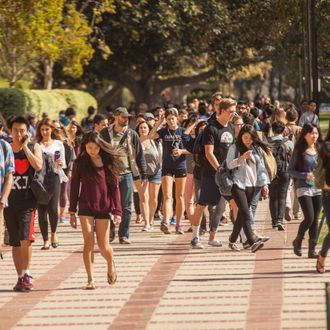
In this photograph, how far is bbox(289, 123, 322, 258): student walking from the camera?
45.6ft

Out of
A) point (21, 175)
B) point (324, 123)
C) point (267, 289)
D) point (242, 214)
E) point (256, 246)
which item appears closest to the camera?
Answer: point (267, 289)

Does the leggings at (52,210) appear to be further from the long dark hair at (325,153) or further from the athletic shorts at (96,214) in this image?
the long dark hair at (325,153)

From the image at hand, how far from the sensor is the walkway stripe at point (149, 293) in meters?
10.4

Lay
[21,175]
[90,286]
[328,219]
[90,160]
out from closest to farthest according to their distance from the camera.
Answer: [90,286]
[90,160]
[21,175]
[328,219]

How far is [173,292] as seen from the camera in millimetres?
11914

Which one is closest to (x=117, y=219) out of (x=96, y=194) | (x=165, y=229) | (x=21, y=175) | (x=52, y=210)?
(x=96, y=194)

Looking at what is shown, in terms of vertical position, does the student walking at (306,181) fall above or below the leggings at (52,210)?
above

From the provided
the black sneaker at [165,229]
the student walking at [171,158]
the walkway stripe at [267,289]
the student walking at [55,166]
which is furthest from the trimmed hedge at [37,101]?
the walkway stripe at [267,289]

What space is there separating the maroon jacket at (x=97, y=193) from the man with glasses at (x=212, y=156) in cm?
316

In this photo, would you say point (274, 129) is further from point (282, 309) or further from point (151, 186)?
point (282, 309)

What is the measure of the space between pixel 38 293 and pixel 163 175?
622 cm

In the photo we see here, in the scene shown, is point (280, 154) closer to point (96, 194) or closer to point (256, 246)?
point (256, 246)

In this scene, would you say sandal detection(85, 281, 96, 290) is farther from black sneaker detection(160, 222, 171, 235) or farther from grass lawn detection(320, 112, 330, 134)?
grass lawn detection(320, 112, 330, 134)

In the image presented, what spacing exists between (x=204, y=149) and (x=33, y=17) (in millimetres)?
16552
